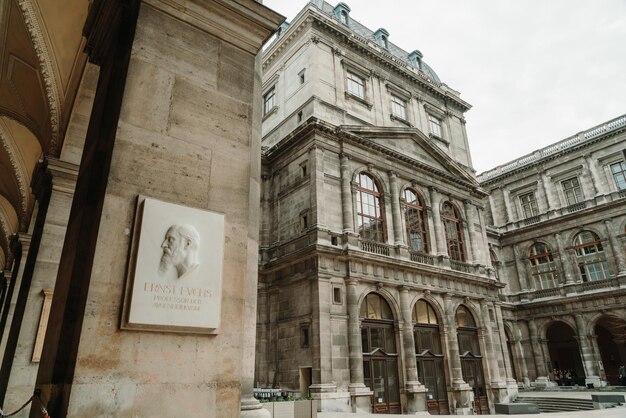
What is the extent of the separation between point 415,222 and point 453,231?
3.55m

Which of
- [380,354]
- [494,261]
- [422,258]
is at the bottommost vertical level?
[380,354]

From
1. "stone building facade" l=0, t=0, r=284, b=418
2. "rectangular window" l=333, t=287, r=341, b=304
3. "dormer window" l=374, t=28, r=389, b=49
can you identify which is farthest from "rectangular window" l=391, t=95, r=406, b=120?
A: "stone building facade" l=0, t=0, r=284, b=418

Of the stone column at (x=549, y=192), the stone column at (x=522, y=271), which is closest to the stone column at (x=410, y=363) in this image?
the stone column at (x=522, y=271)

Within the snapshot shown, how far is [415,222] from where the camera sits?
2252 cm

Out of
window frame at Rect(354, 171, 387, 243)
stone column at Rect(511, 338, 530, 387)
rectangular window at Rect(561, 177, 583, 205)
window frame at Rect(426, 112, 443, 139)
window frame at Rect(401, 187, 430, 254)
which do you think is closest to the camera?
window frame at Rect(354, 171, 387, 243)

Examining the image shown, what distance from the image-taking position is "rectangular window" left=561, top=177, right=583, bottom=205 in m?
31.4

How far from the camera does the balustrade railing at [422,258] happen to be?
2116 centimetres

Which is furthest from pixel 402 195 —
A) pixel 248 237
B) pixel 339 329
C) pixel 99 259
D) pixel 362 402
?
pixel 99 259

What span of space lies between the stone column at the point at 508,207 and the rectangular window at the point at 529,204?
85cm

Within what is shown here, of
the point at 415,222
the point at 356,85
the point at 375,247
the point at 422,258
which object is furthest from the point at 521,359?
the point at 356,85

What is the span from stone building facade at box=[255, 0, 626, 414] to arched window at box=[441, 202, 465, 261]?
115mm

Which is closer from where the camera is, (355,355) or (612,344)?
(355,355)

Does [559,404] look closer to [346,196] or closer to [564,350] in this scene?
[564,350]

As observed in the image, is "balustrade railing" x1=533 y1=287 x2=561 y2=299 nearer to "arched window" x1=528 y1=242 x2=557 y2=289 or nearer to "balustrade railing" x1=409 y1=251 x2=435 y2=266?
"arched window" x1=528 y1=242 x2=557 y2=289
